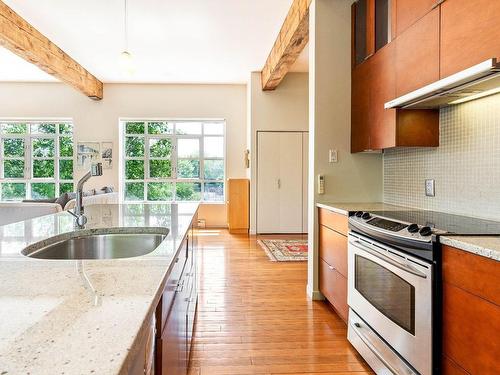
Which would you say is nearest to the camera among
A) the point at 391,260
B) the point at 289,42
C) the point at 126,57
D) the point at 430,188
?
the point at 391,260

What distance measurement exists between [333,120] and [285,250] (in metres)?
2.41

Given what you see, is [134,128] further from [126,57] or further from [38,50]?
[126,57]

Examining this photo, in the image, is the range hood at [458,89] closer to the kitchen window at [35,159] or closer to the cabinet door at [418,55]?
the cabinet door at [418,55]

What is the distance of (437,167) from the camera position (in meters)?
2.36

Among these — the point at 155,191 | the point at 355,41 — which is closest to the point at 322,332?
the point at 355,41

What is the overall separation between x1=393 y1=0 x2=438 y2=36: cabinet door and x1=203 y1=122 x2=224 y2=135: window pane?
4.96m

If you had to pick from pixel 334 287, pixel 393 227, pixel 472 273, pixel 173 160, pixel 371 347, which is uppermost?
pixel 173 160

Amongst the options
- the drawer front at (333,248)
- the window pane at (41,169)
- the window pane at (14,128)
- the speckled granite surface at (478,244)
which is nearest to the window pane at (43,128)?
the window pane at (14,128)

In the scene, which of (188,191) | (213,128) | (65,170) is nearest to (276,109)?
(213,128)

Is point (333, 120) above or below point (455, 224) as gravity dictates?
above

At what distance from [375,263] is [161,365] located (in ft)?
4.20

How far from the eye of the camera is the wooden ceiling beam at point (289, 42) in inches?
136

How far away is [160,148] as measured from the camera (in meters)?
6.99

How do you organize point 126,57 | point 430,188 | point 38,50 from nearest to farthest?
1. point 430,188
2. point 126,57
3. point 38,50
